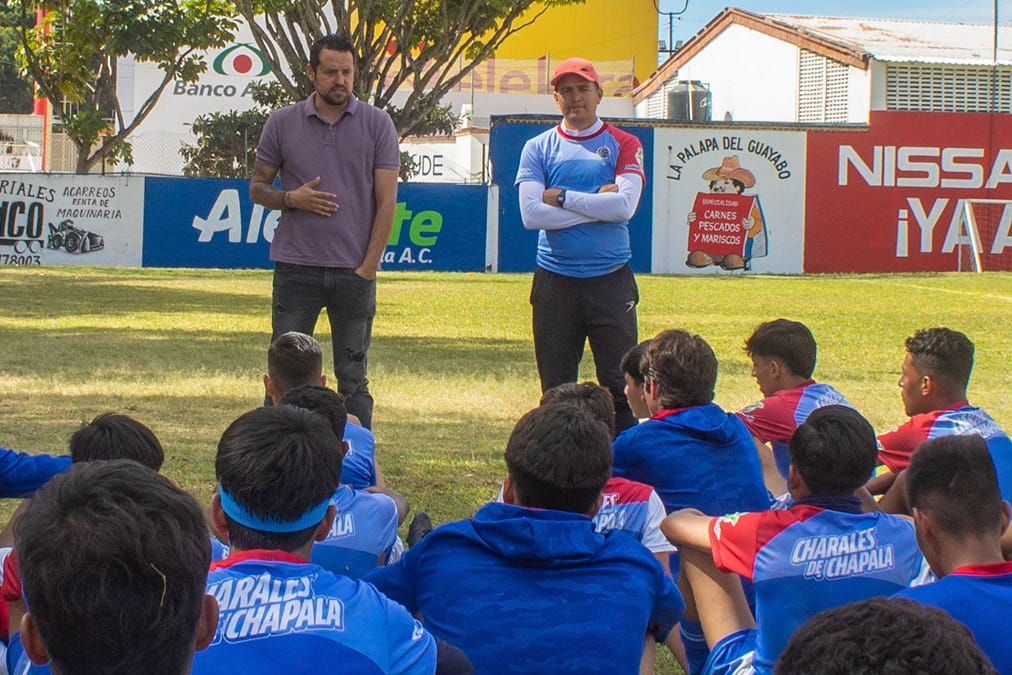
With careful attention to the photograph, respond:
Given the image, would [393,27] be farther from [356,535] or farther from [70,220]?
[356,535]

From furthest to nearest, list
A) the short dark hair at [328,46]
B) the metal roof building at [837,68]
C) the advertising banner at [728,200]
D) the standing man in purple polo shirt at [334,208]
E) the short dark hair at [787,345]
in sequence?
the metal roof building at [837,68]
the advertising banner at [728,200]
the standing man in purple polo shirt at [334,208]
the short dark hair at [328,46]
the short dark hair at [787,345]

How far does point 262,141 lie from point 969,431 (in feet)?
11.0

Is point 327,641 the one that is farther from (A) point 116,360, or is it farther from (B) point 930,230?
(B) point 930,230

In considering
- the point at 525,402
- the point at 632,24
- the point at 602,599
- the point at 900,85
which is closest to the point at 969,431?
the point at 602,599

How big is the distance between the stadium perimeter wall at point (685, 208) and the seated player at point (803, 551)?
21.2 metres

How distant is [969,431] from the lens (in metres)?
4.54

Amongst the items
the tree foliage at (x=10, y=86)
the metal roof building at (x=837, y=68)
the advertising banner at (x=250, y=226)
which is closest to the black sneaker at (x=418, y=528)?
the advertising banner at (x=250, y=226)

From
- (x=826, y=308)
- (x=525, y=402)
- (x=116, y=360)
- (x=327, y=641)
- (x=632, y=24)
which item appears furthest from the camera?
(x=632, y=24)

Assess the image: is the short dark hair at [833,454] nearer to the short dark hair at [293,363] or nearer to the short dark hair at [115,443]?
the short dark hair at [115,443]

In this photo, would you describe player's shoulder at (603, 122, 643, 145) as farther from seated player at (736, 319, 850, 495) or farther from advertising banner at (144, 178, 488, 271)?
advertising banner at (144, 178, 488, 271)

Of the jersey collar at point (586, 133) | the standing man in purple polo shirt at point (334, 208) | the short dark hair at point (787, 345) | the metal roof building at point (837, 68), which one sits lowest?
the short dark hair at point (787, 345)

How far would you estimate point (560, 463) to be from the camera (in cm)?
310

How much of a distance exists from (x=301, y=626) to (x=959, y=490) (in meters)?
1.45

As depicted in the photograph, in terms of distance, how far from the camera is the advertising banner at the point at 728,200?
28.2 metres
